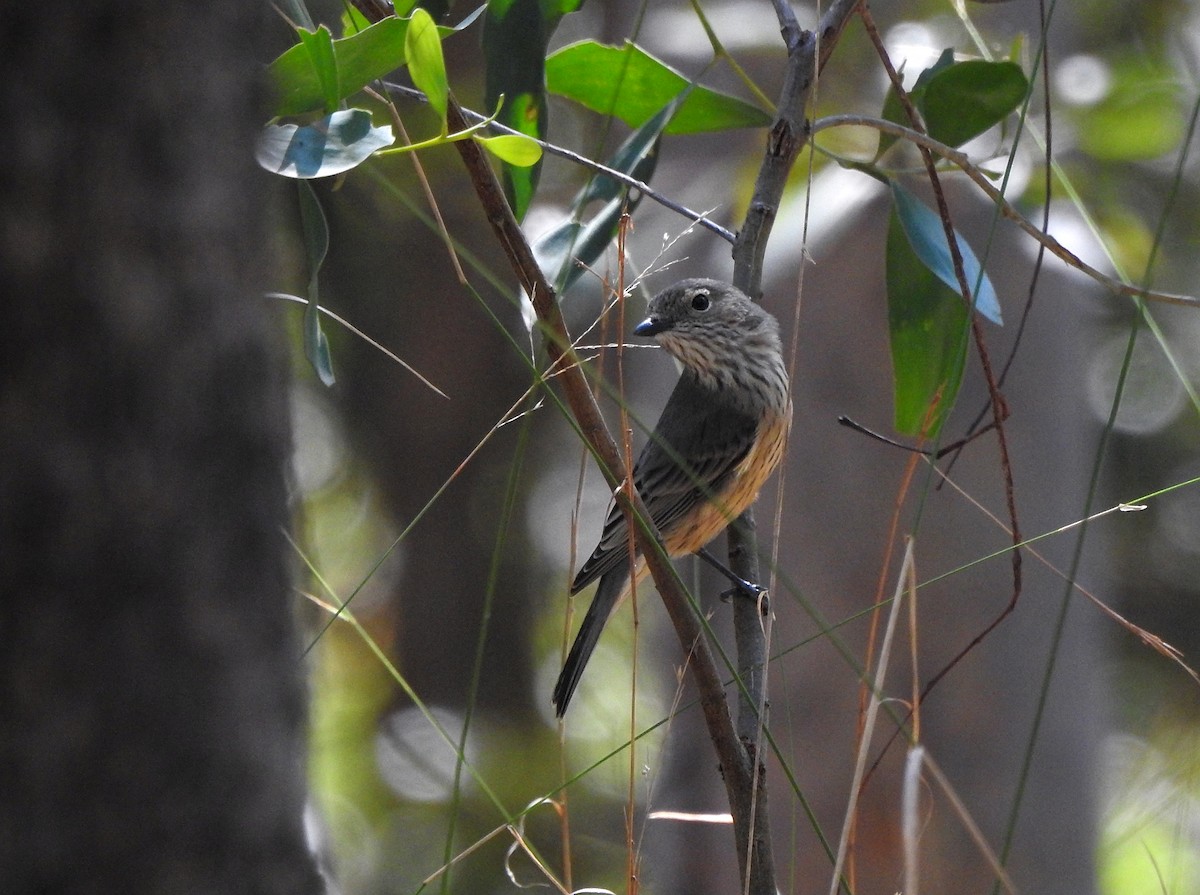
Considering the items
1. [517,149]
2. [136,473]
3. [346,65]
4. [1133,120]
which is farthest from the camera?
[1133,120]

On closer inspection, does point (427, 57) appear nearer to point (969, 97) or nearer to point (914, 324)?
point (969, 97)

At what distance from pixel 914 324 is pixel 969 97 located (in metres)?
0.51

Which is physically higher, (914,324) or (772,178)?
(772,178)

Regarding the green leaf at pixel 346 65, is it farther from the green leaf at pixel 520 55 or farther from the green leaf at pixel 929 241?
the green leaf at pixel 929 241

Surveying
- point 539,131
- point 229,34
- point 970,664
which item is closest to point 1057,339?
point 970,664

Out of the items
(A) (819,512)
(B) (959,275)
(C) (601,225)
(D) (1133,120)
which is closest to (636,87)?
(C) (601,225)

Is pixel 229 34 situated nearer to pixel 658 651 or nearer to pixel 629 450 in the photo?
pixel 629 450

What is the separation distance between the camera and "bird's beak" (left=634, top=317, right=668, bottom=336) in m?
4.18

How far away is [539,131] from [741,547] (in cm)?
112

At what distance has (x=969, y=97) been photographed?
103 inches

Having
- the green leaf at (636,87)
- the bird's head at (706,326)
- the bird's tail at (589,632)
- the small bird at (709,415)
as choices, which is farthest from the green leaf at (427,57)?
the bird's head at (706,326)

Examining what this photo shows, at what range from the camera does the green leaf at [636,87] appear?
282 cm

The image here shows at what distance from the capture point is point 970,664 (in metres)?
5.12

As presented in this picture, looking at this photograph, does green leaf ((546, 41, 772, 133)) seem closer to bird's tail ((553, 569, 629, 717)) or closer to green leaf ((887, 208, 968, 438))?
green leaf ((887, 208, 968, 438))
